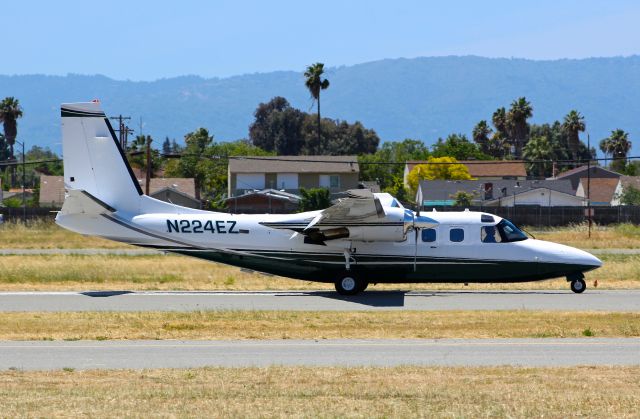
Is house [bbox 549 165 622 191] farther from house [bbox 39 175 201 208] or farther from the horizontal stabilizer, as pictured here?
the horizontal stabilizer

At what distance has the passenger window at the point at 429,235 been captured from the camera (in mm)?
26422

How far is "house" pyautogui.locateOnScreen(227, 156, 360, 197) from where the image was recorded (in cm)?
8100

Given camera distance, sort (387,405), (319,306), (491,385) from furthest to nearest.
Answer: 1. (319,306)
2. (491,385)
3. (387,405)

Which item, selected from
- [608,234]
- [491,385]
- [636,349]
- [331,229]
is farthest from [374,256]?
[608,234]

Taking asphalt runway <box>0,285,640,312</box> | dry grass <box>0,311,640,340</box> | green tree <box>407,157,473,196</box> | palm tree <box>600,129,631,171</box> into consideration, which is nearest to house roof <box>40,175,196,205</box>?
green tree <box>407,157,473,196</box>

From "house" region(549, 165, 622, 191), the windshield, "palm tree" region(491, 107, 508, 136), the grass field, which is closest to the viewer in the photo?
the windshield

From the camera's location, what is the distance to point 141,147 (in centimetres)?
11388

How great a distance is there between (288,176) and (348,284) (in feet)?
184

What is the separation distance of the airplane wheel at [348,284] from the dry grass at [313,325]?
3995 mm

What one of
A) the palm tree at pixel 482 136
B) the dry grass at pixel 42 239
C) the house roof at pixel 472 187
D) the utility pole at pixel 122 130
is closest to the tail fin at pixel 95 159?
the dry grass at pixel 42 239

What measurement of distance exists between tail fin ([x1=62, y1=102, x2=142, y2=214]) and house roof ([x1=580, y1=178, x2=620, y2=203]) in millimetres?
75306

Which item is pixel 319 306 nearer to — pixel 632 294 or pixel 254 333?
pixel 254 333

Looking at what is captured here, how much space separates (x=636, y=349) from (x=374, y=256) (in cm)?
1107

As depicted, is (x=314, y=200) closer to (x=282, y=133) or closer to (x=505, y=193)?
(x=505, y=193)
